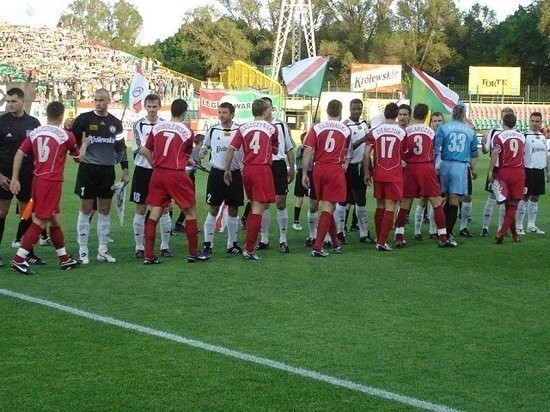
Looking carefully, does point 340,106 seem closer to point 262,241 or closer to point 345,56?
point 262,241

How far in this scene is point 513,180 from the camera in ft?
42.5

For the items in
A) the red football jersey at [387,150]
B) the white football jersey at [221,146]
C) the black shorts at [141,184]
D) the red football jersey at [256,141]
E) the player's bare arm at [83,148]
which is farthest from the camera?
the red football jersey at [387,150]

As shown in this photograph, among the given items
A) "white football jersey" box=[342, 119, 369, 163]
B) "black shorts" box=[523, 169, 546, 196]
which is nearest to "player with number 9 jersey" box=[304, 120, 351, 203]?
"white football jersey" box=[342, 119, 369, 163]

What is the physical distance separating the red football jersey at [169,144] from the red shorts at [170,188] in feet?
0.27

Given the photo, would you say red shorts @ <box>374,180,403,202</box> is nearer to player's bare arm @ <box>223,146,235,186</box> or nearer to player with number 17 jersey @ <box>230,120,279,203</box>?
player with number 17 jersey @ <box>230,120,279,203</box>

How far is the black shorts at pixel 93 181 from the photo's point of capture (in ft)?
34.6

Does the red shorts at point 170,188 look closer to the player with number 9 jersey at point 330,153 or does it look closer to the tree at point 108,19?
the player with number 9 jersey at point 330,153

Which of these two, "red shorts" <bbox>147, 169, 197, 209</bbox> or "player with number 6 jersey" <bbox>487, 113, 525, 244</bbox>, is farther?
"player with number 6 jersey" <bbox>487, 113, 525, 244</bbox>

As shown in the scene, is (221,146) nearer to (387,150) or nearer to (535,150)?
(387,150)

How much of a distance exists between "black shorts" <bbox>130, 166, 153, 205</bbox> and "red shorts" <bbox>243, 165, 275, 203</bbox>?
1294 mm

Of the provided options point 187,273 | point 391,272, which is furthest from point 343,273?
point 187,273

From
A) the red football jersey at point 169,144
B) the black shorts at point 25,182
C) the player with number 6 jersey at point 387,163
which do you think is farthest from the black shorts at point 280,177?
the black shorts at point 25,182

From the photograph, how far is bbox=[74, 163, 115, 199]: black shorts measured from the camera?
415 inches

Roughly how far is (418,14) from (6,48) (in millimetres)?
37941
